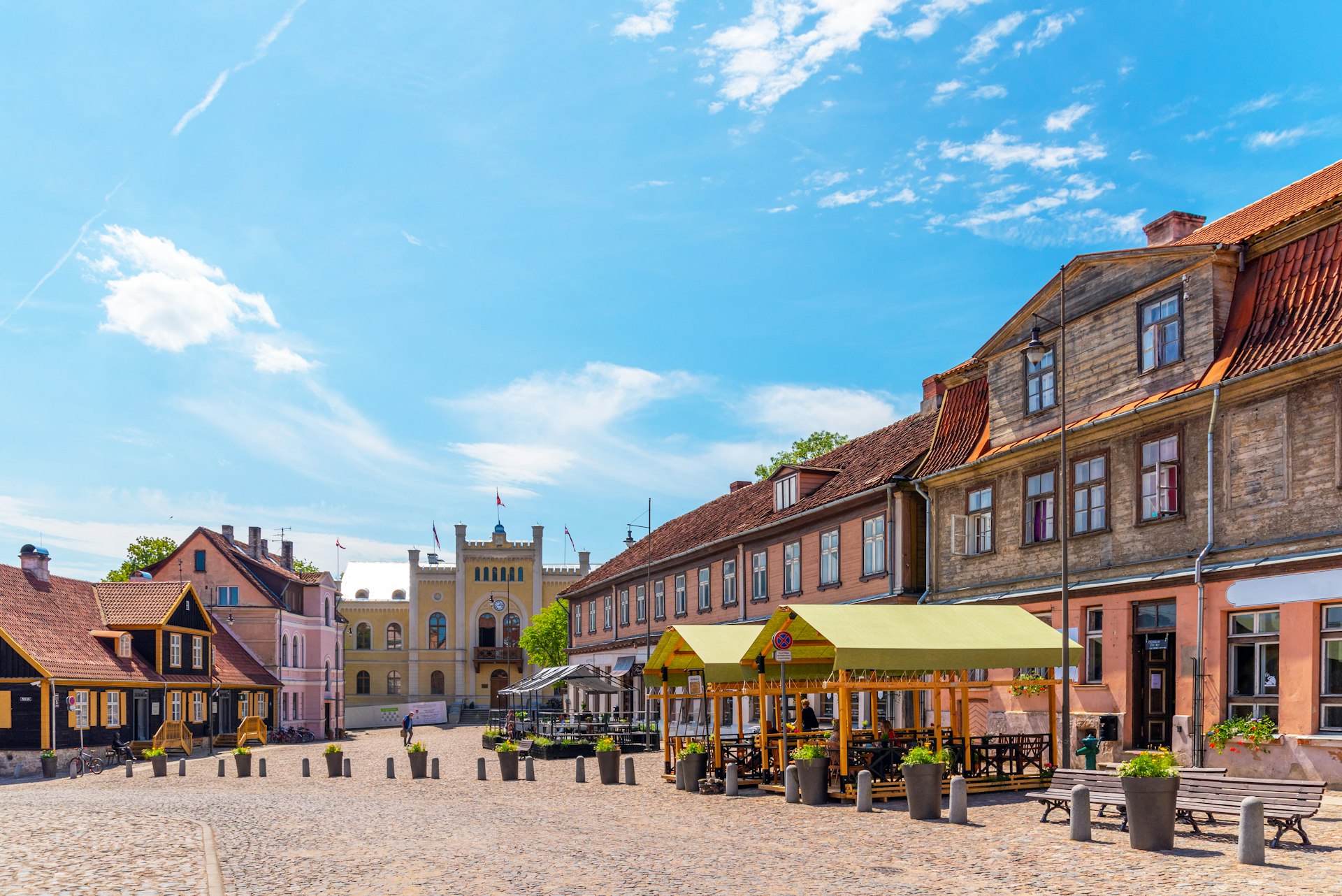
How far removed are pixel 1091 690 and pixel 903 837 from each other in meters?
8.98

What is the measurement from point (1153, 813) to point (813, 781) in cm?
648

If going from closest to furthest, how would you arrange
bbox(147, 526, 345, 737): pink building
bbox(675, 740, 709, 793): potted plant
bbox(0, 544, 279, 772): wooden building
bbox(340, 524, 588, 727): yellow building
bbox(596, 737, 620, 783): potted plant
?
bbox(675, 740, 709, 793): potted plant → bbox(596, 737, 620, 783): potted plant → bbox(0, 544, 279, 772): wooden building → bbox(147, 526, 345, 737): pink building → bbox(340, 524, 588, 727): yellow building

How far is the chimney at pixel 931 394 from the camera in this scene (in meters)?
33.3

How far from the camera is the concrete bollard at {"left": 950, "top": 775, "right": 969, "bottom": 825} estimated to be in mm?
15602

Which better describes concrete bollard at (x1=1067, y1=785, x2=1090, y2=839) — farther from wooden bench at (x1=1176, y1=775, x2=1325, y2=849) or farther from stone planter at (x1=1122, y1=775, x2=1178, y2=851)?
wooden bench at (x1=1176, y1=775, x2=1325, y2=849)

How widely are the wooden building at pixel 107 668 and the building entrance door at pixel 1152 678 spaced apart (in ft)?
107

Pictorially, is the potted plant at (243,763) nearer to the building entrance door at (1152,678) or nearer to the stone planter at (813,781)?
the stone planter at (813,781)

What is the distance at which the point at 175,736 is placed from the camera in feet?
152

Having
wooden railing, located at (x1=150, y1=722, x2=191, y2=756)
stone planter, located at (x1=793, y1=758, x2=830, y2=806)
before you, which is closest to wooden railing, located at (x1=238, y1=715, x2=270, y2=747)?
wooden railing, located at (x1=150, y1=722, x2=191, y2=756)

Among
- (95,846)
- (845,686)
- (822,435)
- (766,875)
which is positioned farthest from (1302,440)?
(822,435)

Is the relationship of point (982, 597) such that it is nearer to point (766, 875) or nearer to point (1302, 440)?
point (1302, 440)

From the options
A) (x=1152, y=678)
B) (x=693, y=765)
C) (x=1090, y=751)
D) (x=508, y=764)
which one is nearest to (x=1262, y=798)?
(x=1090, y=751)

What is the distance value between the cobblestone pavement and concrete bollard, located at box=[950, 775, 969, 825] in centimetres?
18

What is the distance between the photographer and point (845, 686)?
1927 centimetres
